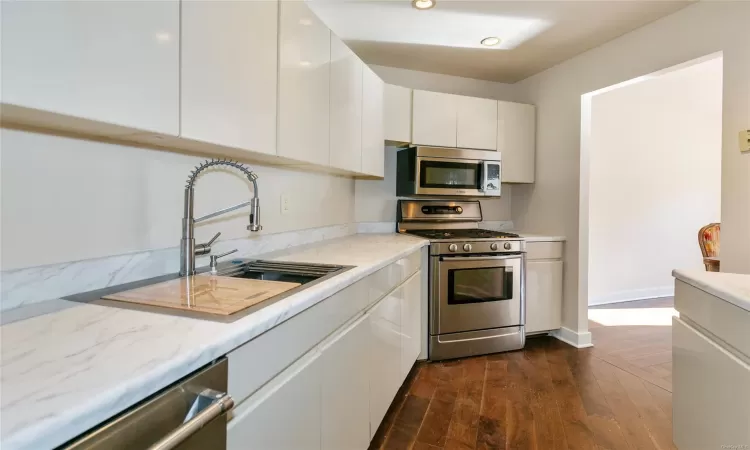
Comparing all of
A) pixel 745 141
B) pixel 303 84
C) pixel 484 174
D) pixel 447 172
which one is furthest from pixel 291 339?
pixel 484 174

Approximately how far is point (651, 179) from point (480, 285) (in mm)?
3227

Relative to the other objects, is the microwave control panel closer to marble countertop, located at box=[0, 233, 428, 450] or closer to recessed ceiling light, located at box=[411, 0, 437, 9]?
recessed ceiling light, located at box=[411, 0, 437, 9]

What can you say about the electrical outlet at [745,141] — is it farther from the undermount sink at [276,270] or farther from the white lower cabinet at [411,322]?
the undermount sink at [276,270]

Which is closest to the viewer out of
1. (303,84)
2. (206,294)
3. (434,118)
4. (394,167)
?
(206,294)

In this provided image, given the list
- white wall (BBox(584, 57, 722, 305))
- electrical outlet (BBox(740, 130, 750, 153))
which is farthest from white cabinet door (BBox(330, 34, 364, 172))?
white wall (BBox(584, 57, 722, 305))

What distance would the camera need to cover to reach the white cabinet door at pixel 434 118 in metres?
3.04

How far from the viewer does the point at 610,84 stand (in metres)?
2.78

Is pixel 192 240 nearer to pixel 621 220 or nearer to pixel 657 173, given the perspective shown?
pixel 621 220

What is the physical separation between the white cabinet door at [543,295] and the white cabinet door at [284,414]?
2.40 meters

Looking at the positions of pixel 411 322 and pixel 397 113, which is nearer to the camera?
pixel 411 322

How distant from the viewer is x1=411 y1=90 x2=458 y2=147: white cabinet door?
119 inches

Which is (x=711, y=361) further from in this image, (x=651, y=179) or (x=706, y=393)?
(x=651, y=179)

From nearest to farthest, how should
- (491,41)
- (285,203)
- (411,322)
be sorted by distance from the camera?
(285,203) → (411,322) → (491,41)

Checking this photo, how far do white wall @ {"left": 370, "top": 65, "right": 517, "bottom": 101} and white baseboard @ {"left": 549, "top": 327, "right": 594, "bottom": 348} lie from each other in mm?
2245
